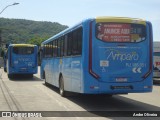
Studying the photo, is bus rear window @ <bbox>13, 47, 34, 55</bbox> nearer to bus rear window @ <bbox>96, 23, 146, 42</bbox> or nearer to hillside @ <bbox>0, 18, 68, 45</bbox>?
bus rear window @ <bbox>96, 23, 146, 42</bbox>

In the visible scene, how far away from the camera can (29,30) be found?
11544 cm

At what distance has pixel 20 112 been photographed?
11.2m

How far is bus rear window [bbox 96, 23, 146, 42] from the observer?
12094 mm

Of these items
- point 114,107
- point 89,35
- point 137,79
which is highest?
point 89,35

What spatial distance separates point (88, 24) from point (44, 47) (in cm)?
1157

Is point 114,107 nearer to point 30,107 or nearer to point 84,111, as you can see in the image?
point 84,111

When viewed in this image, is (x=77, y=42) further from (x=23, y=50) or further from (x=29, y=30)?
(x=29, y=30)

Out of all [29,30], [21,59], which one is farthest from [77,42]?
[29,30]

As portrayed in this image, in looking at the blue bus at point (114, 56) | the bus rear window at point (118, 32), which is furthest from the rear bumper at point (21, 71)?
the bus rear window at point (118, 32)

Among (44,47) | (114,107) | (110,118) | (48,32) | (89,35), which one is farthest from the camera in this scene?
(48,32)

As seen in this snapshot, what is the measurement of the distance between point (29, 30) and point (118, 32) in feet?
344

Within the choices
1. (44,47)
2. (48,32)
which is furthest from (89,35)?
(48,32)

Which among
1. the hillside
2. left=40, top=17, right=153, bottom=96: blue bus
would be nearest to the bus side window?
left=40, top=17, right=153, bottom=96: blue bus

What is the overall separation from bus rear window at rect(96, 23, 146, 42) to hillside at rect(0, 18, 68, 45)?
88.5 meters
